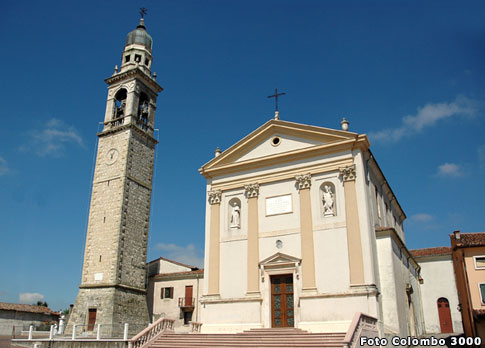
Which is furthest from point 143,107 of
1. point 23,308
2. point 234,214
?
point 23,308

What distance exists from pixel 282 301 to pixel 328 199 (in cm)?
466

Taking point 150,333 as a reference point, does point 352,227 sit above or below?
above

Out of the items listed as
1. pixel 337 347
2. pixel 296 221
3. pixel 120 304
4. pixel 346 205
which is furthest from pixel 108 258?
pixel 337 347

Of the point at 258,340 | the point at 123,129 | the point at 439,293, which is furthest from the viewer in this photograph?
the point at 123,129

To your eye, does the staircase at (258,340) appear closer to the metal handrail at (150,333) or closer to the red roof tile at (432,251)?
the metal handrail at (150,333)

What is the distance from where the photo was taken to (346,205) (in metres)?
17.7

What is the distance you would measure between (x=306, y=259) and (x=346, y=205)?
276cm

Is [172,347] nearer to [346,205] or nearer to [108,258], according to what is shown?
[346,205]

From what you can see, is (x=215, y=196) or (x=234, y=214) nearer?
(x=234, y=214)

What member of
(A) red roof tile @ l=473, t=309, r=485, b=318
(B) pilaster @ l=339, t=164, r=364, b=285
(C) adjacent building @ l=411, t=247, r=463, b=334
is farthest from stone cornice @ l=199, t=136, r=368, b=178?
(C) adjacent building @ l=411, t=247, r=463, b=334

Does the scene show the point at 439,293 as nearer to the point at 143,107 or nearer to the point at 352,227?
the point at 352,227

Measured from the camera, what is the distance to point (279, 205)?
63.1 ft

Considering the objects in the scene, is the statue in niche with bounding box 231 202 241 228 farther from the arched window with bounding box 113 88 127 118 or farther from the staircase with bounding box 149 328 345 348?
the arched window with bounding box 113 88 127 118

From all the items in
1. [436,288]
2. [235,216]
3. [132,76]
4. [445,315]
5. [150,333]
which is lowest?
[150,333]
